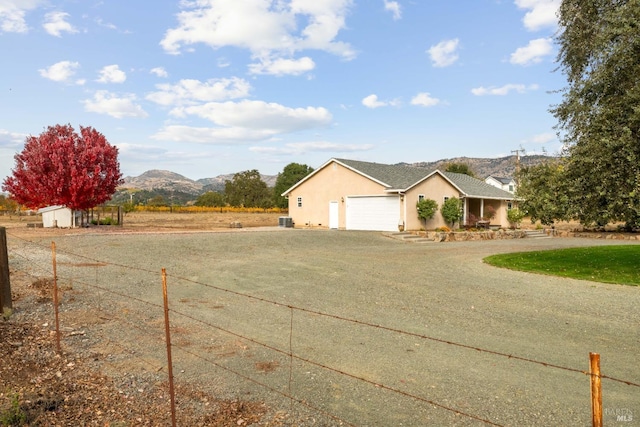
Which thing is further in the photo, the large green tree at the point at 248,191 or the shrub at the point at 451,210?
the large green tree at the point at 248,191

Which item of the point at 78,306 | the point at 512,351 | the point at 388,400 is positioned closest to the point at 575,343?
the point at 512,351

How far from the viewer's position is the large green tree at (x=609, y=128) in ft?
37.0

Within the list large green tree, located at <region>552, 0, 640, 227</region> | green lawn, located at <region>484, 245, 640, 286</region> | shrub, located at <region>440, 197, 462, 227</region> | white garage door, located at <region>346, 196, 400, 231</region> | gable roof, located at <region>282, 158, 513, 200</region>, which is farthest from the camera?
shrub, located at <region>440, 197, 462, 227</region>

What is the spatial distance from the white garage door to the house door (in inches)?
47.6

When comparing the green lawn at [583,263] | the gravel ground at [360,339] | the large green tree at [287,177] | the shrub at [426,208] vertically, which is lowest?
the green lawn at [583,263]

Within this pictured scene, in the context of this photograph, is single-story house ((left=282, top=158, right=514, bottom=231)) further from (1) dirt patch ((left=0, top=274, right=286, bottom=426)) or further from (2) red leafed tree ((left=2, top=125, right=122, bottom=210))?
(1) dirt patch ((left=0, top=274, right=286, bottom=426))

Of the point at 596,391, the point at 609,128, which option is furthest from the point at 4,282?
the point at 609,128

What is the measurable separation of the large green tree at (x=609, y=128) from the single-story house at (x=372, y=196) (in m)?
15.4

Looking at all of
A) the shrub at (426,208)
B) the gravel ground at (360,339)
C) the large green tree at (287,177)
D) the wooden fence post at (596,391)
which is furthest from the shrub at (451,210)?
the large green tree at (287,177)

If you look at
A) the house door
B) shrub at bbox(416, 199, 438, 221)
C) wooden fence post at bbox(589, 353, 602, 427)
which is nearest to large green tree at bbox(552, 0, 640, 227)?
wooden fence post at bbox(589, 353, 602, 427)

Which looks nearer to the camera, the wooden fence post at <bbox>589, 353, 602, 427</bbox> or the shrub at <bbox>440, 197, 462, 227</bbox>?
the wooden fence post at <bbox>589, 353, 602, 427</bbox>

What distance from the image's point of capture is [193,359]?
230 inches

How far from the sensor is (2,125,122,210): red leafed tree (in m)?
25.9

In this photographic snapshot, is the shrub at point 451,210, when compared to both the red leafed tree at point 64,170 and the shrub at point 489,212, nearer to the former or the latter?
the shrub at point 489,212
